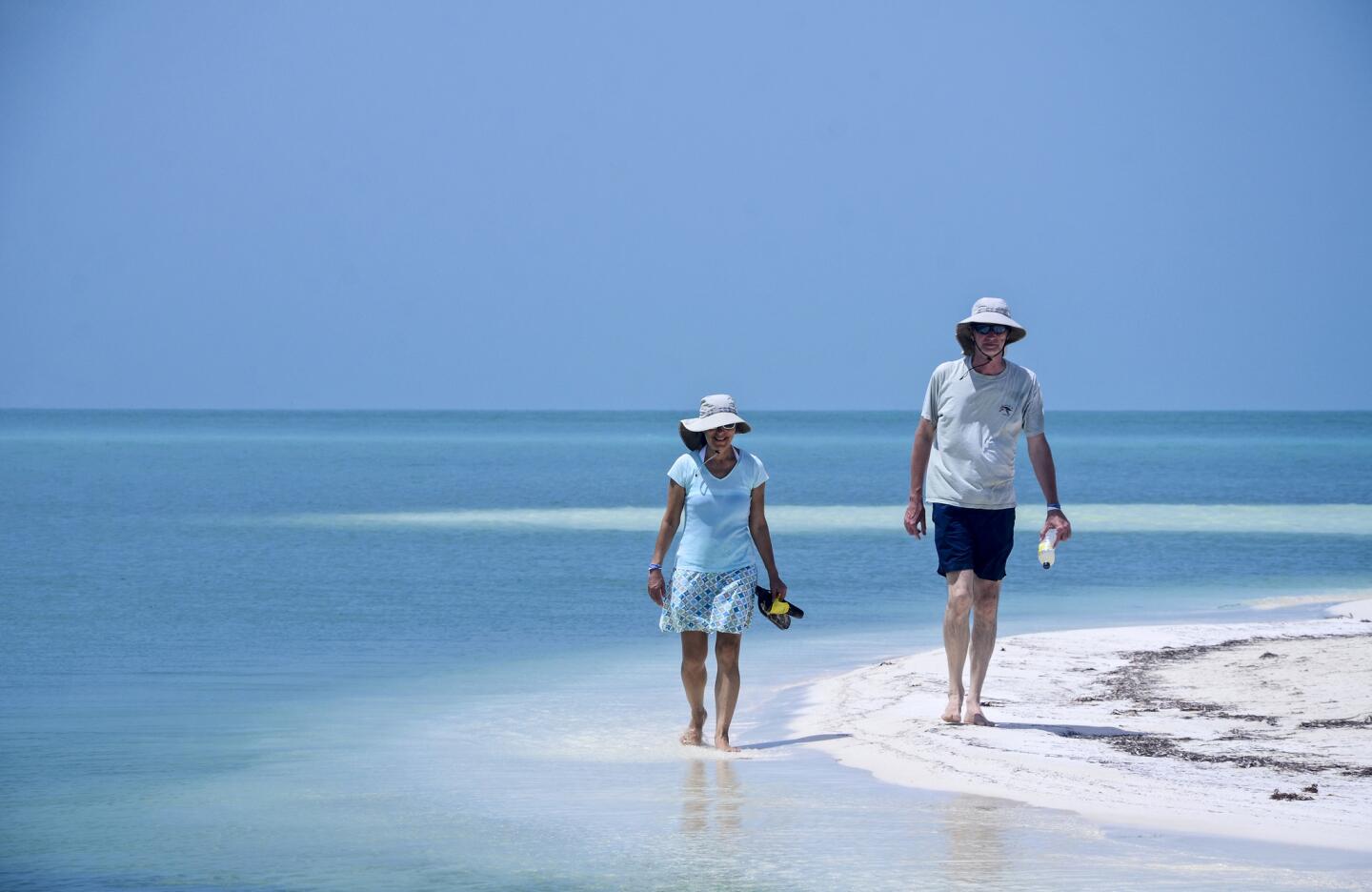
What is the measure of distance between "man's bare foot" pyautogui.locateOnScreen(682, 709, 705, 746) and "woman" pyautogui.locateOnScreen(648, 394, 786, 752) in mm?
380

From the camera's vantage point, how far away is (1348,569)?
56.0 feet

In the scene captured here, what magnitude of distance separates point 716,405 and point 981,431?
106 cm

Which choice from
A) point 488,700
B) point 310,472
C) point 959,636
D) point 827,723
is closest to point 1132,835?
point 959,636

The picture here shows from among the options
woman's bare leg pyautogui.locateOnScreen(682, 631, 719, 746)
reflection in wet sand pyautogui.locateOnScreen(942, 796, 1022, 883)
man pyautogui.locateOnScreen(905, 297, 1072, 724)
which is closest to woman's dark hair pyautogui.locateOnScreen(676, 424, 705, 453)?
woman's bare leg pyautogui.locateOnScreen(682, 631, 719, 746)

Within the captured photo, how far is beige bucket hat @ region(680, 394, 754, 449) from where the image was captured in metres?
6.41

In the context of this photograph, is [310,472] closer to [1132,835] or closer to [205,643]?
[205,643]

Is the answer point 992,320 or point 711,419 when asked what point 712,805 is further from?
point 992,320

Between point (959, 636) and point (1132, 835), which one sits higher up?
point (959, 636)

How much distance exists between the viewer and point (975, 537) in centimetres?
676

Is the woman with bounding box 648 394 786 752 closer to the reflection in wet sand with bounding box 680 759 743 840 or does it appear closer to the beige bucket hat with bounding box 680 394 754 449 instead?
the beige bucket hat with bounding box 680 394 754 449

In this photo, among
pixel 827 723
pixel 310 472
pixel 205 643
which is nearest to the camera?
pixel 827 723

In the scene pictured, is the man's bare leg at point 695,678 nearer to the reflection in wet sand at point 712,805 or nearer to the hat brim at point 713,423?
the reflection in wet sand at point 712,805

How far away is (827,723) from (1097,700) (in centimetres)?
127

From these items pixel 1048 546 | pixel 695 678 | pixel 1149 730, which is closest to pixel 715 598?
pixel 695 678
